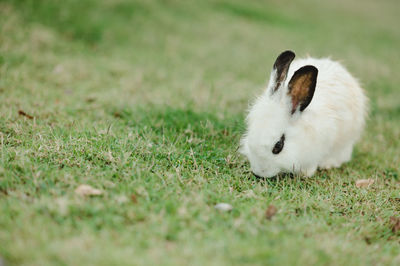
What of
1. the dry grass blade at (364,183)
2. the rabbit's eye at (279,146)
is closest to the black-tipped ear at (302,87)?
the rabbit's eye at (279,146)

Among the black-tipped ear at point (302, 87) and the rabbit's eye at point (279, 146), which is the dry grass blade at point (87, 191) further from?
the black-tipped ear at point (302, 87)

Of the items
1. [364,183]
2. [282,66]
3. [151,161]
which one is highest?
[282,66]

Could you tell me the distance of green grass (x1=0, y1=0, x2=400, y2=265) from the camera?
2.32 metres

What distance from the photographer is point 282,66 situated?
347 centimetres

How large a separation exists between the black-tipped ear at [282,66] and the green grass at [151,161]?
0.88 metres

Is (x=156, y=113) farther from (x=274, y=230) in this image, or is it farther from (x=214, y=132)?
(x=274, y=230)

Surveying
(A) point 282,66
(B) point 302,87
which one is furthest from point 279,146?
(A) point 282,66

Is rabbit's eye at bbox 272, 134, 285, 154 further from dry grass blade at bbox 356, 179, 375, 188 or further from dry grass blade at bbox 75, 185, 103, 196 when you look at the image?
dry grass blade at bbox 75, 185, 103, 196

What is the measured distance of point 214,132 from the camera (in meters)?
4.29

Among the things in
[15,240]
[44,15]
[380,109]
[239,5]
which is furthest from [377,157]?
[239,5]

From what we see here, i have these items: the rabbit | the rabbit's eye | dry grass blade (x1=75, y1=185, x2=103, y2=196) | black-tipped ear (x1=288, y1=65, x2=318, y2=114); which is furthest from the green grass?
black-tipped ear (x1=288, y1=65, x2=318, y2=114)

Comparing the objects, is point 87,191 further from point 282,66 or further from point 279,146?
point 282,66

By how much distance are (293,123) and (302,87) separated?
350 mm

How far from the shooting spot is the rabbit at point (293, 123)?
129 inches
